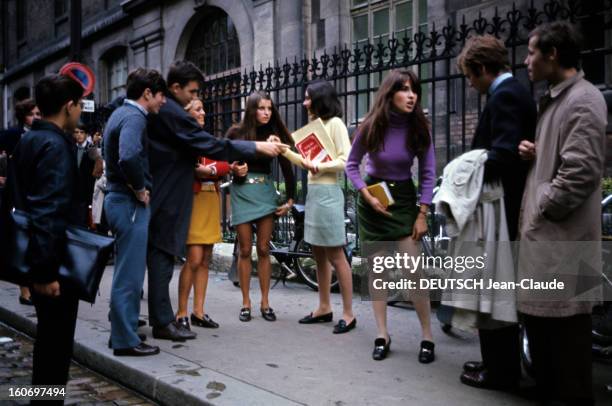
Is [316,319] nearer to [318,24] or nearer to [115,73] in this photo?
[318,24]

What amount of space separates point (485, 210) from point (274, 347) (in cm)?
200

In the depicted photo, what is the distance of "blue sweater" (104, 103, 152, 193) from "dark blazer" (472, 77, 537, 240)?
7.51 feet

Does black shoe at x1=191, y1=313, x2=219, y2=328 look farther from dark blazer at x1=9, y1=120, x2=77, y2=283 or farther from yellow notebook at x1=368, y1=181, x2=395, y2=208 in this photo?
dark blazer at x1=9, y1=120, x2=77, y2=283

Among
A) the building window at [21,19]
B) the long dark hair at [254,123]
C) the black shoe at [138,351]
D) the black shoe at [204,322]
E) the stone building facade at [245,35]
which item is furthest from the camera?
the building window at [21,19]

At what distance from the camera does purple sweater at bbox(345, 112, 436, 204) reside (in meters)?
4.71

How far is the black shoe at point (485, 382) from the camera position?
3.82 meters

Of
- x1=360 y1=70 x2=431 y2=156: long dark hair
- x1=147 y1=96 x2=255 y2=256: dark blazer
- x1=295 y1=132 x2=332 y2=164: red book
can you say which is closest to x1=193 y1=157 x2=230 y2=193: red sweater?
x1=147 y1=96 x2=255 y2=256: dark blazer

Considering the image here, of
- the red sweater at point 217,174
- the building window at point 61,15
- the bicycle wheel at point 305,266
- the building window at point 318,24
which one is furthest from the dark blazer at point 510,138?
the building window at point 61,15

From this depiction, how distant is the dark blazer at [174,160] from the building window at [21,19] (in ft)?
87.0

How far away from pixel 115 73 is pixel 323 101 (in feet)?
56.8

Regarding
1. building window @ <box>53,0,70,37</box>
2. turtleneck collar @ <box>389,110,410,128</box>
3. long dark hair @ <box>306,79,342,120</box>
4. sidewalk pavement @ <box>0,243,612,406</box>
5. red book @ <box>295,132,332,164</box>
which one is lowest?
sidewalk pavement @ <box>0,243,612,406</box>

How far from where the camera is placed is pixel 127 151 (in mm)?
4477

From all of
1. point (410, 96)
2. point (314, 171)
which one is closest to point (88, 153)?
point (314, 171)

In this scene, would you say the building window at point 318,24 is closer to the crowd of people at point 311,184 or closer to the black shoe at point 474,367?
the crowd of people at point 311,184
